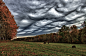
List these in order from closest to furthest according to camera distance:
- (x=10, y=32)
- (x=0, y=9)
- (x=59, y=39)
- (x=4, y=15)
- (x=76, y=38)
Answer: (x=0, y=9)
(x=4, y=15)
(x=10, y=32)
(x=76, y=38)
(x=59, y=39)

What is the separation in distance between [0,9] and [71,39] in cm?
5788

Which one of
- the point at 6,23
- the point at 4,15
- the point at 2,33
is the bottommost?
the point at 2,33

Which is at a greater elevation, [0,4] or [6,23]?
[0,4]

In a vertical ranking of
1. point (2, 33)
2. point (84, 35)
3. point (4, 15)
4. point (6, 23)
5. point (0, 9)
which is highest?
point (0, 9)

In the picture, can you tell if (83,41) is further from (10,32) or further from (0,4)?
(0,4)

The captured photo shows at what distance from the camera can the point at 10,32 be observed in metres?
35.4

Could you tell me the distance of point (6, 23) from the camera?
31.4 metres

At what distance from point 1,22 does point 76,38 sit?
57365 millimetres

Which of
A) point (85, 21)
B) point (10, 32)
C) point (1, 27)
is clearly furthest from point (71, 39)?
point (1, 27)

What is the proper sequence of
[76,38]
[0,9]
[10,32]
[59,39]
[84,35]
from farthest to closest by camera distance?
[59,39], [76,38], [84,35], [10,32], [0,9]

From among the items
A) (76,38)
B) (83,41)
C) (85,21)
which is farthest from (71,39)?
(85,21)

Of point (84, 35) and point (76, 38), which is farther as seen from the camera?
point (76, 38)

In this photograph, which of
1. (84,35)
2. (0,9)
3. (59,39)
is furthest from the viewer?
(59,39)

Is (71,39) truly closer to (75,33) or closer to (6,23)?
(75,33)
